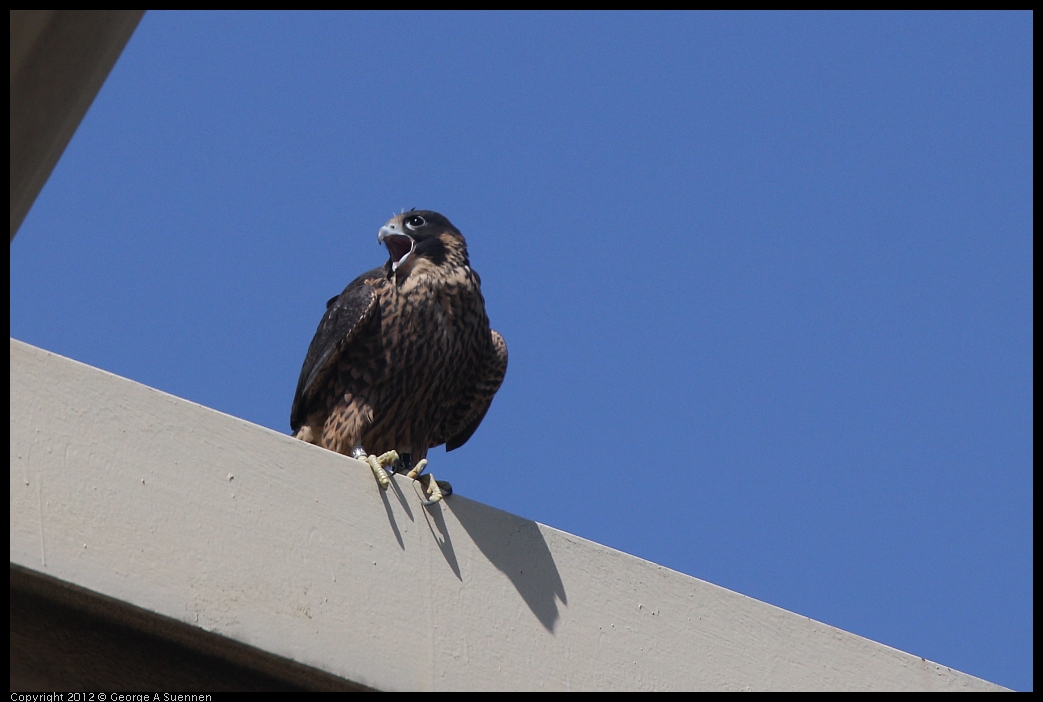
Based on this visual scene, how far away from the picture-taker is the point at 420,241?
229 inches

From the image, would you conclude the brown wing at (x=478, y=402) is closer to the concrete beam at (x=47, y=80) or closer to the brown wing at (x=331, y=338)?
the brown wing at (x=331, y=338)

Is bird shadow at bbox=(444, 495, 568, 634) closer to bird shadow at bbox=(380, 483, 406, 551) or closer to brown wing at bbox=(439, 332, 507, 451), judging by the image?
bird shadow at bbox=(380, 483, 406, 551)

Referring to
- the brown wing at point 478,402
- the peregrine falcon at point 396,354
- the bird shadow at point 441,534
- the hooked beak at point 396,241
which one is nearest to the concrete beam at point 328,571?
the bird shadow at point 441,534

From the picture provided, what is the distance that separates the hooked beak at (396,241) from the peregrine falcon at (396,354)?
6cm

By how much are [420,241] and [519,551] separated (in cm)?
212

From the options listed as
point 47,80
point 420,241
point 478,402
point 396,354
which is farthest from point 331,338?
point 47,80

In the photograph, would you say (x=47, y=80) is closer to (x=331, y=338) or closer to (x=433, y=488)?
(x=433, y=488)

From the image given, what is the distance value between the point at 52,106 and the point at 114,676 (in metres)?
2.06

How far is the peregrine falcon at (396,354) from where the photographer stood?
5.46m

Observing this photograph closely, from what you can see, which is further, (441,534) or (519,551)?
(519,551)

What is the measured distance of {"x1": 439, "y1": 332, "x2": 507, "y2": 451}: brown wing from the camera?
233 inches

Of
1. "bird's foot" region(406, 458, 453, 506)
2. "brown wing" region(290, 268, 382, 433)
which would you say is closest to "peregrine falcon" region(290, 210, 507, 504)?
"brown wing" region(290, 268, 382, 433)

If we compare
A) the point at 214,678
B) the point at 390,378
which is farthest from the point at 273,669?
the point at 390,378

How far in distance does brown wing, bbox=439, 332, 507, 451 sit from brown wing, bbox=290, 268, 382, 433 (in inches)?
26.0
